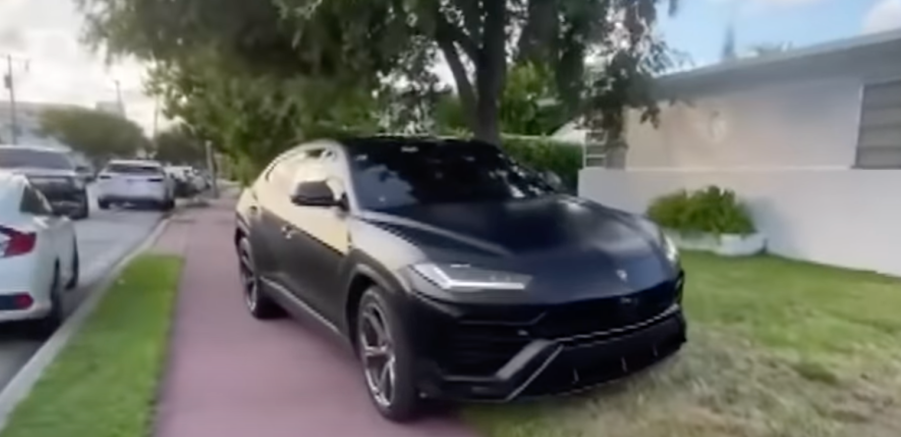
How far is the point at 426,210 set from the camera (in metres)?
4.74

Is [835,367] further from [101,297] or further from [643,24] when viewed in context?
[101,297]

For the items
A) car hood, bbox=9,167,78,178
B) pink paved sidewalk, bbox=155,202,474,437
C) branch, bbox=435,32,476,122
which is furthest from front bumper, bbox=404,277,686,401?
car hood, bbox=9,167,78,178

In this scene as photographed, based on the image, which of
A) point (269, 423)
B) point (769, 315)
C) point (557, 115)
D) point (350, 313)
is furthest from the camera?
point (557, 115)

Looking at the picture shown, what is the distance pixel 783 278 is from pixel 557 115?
418 cm

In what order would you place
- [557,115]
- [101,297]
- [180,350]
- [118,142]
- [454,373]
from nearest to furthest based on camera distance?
1. [454,373]
2. [180,350]
3. [101,297]
4. [557,115]
5. [118,142]

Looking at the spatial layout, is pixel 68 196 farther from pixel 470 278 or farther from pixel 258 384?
pixel 470 278

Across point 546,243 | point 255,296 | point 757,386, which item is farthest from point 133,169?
point 757,386

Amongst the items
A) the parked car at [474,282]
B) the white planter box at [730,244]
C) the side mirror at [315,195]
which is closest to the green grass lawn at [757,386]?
the parked car at [474,282]

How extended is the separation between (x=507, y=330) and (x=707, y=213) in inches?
311

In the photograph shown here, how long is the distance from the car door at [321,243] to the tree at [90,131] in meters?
72.1

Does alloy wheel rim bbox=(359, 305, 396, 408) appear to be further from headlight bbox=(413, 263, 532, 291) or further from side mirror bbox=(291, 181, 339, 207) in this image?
side mirror bbox=(291, 181, 339, 207)

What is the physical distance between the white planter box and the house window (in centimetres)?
165

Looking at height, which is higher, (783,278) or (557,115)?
(557,115)

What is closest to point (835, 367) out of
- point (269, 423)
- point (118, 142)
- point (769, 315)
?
point (769, 315)
